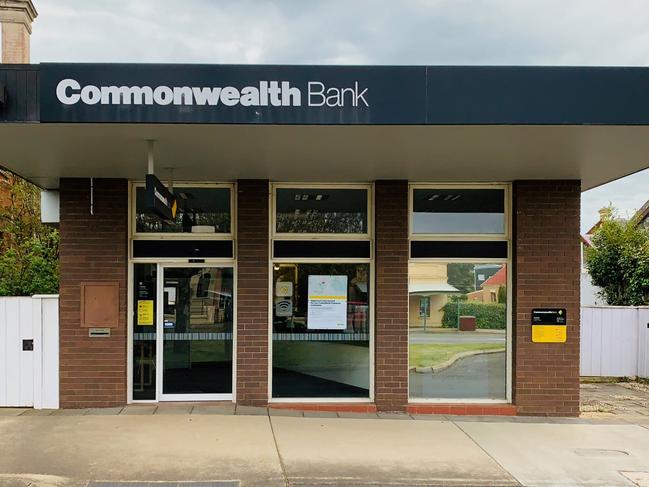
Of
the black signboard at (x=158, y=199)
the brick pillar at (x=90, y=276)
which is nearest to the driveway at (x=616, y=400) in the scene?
the black signboard at (x=158, y=199)

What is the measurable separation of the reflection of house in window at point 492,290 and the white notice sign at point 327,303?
5.76 ft

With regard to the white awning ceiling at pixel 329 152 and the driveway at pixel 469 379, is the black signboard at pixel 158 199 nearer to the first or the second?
the white awning ceiling at pixel 329 152

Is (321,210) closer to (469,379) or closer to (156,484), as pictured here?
(469,379)

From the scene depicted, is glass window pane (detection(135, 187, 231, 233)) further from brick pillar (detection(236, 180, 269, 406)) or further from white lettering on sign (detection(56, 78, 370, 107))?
white lettering on sign (detection(56, 78, 370, 107))

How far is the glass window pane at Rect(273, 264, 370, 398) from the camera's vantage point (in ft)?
25.2

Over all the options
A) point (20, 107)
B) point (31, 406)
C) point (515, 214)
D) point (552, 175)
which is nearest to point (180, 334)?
Answer: point (31, 406)

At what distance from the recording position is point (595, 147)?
18.7 feet

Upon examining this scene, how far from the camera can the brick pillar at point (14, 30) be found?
16.8 meters

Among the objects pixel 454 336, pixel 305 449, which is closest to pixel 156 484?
pixel 305 449

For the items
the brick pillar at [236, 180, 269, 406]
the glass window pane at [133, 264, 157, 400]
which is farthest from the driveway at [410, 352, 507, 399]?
the glass window pane at [133, 264, 157, 400]

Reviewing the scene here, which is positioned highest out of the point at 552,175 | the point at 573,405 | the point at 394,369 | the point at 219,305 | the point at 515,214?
the point at 552,175

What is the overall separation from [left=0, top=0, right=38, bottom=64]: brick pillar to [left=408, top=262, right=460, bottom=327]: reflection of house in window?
14.7m

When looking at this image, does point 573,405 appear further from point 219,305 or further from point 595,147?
point 219,305

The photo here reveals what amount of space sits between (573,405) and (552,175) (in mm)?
3023
